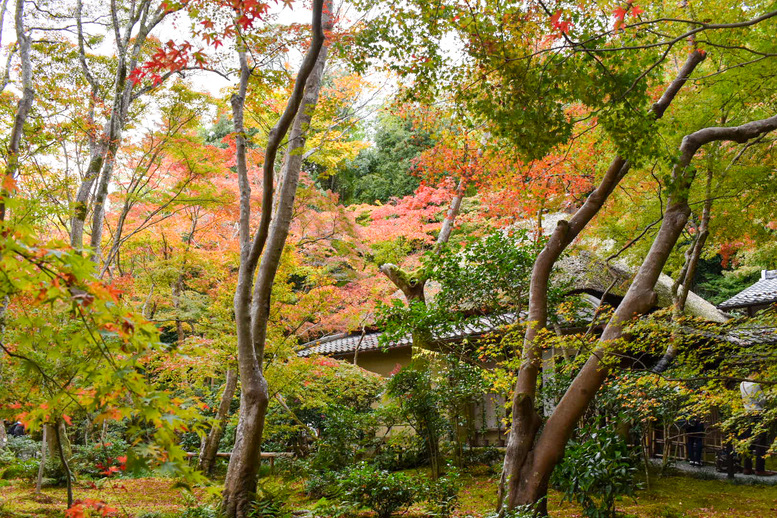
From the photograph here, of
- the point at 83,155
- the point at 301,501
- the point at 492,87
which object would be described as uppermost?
the point at 83,155

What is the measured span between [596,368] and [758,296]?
9628 millimetres

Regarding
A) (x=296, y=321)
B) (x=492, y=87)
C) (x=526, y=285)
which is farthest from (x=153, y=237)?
(x=492, y=87)

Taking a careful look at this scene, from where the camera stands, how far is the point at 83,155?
31.5 feet

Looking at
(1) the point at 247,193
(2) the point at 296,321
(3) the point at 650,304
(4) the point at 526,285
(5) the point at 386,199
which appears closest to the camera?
(3) the point at 650,304

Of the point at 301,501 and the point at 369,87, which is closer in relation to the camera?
the point at 301,501

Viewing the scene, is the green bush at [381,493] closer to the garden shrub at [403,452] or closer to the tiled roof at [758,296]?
→ the garden shrub at [403,452]

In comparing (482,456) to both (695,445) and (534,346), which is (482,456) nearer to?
(695,445)

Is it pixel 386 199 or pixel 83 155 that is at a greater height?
pixel 386 199

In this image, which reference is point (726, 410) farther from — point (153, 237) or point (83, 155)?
point (153, 237)

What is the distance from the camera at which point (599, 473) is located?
581 centimetres

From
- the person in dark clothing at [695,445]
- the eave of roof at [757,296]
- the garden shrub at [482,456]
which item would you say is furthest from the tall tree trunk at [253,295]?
the eave of roof at [757,296]

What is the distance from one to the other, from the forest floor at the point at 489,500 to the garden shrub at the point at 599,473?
55cm

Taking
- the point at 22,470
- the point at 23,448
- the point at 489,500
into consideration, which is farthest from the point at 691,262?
the point at 23,448

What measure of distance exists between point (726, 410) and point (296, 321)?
6808 millimetres
